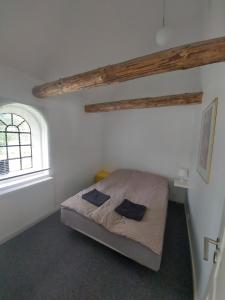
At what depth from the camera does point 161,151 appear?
354 cm

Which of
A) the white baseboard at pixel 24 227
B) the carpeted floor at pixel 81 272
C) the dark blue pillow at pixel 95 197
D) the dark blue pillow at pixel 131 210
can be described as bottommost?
the carpeted floor at pixel 81 272

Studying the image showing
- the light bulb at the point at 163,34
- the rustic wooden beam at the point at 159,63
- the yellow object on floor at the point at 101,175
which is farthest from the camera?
the yellow object on floor at the point at 101,175

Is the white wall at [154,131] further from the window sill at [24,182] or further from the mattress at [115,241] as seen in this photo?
the mattress at [115,241]

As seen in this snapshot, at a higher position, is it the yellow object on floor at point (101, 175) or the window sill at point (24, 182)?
the window sill at point (24, 182)

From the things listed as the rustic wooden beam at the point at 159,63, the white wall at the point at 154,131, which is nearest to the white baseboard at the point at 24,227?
the white wall at the point at 154,131

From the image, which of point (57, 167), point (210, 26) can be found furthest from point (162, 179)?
point (210, 26)

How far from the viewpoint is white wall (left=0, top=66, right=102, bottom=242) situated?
6.73 ft

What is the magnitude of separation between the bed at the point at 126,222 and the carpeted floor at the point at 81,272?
20 cm

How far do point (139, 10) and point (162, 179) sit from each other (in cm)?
311

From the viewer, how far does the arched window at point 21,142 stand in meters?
2.23

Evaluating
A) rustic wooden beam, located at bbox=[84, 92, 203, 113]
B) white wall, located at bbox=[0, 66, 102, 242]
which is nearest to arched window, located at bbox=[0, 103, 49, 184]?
white wall, located at bbox=[0, 66, 102, 242]

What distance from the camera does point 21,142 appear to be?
2.47 meters

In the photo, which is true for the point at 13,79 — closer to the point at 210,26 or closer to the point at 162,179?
the point at 210,26

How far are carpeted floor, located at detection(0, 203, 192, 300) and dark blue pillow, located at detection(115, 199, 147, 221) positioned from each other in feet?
1.69
